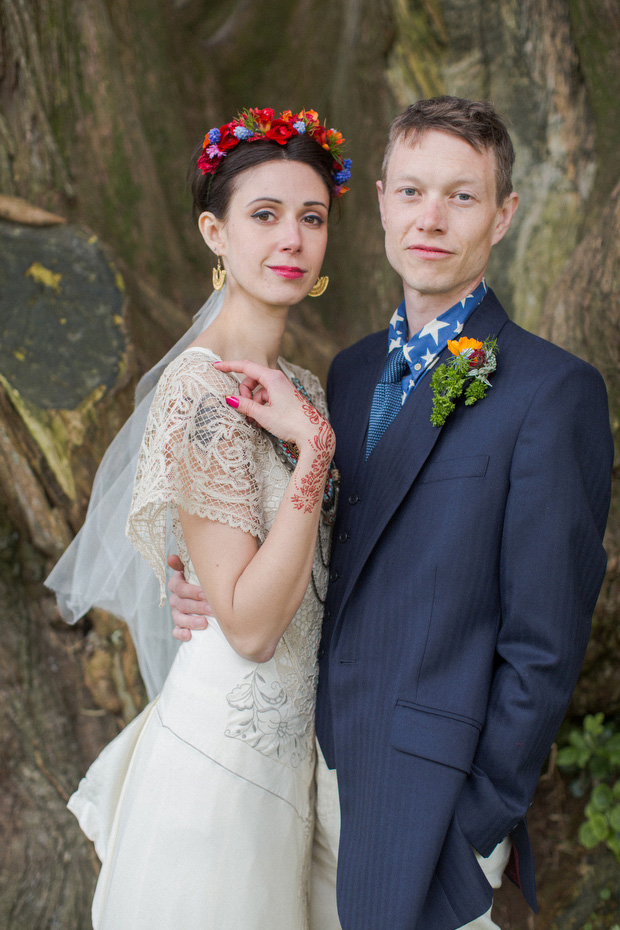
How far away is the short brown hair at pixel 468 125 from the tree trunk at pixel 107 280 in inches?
35.3

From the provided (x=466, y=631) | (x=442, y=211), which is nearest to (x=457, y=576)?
(x=466, y=631)

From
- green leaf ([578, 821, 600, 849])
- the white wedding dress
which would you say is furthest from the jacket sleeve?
green leaf ([578, 821, 600, 849])

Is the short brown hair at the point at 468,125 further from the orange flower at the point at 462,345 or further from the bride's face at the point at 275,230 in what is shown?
the orange flower at the point at 462,345

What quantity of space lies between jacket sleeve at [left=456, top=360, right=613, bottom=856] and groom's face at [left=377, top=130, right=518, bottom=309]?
1.37 ft

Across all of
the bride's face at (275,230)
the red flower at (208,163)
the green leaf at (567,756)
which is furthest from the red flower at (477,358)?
the green leaf at (567,756)

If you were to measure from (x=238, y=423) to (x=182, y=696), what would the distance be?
77 centimetres

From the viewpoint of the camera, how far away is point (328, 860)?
2.15m

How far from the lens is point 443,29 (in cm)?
366

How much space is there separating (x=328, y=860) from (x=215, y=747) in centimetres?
59

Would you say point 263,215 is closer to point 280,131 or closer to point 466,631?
point 280,131

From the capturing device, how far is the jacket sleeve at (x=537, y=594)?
164 cm

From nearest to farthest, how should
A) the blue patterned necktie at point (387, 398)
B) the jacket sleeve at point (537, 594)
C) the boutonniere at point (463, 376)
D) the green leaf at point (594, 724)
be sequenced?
the jacket sleeve at point (537, 594)
the boutonniere at point (463, 376)
the blue patterned necktie at point (387, 398)
the green leaf at point (594, 724)

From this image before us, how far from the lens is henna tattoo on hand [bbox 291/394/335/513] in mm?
1686

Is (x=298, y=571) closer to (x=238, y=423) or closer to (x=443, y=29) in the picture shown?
(x=238, y=423)
